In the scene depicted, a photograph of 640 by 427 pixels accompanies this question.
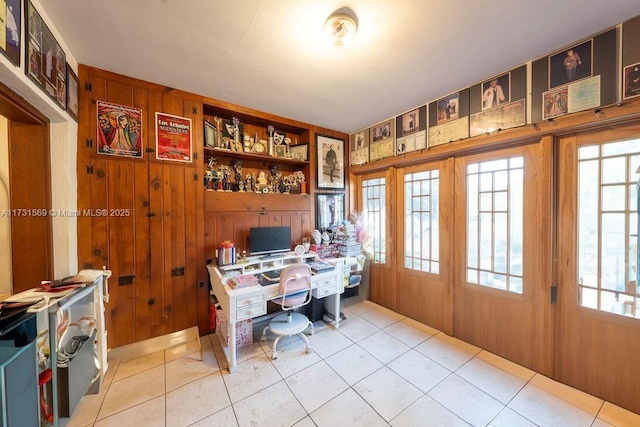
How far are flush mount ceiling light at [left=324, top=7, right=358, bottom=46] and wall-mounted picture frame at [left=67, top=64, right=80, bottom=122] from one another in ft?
6.59

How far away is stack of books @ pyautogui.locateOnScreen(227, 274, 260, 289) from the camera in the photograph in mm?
2062

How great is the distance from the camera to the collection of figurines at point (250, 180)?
104 inches

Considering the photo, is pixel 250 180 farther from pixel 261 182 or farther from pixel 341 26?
pixel 341 26

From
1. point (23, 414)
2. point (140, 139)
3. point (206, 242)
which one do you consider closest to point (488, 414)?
point (23, 414)

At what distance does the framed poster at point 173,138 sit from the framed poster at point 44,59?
2.12 ft

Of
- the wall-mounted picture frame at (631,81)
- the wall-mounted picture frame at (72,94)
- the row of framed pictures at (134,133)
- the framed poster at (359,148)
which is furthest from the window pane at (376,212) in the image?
the wall-mounted picture frame at (72,94)

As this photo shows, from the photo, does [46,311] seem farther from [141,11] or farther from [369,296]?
[369,296]

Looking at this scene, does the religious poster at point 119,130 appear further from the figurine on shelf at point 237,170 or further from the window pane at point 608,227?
the window pane at point 608,227

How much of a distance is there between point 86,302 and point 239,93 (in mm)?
2236

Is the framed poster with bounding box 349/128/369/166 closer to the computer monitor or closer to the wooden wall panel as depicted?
the computer monitor

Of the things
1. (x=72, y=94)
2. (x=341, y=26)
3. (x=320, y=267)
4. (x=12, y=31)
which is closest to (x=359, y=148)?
(x=320, y=267)

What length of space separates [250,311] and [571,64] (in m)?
3.17

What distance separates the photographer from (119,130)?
2098mm

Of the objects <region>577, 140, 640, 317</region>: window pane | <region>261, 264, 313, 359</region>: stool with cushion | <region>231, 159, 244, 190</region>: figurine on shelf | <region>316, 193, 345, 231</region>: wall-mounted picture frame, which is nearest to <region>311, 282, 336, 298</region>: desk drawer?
<region>261, 264, 313, 359</region>: stool with cushion
